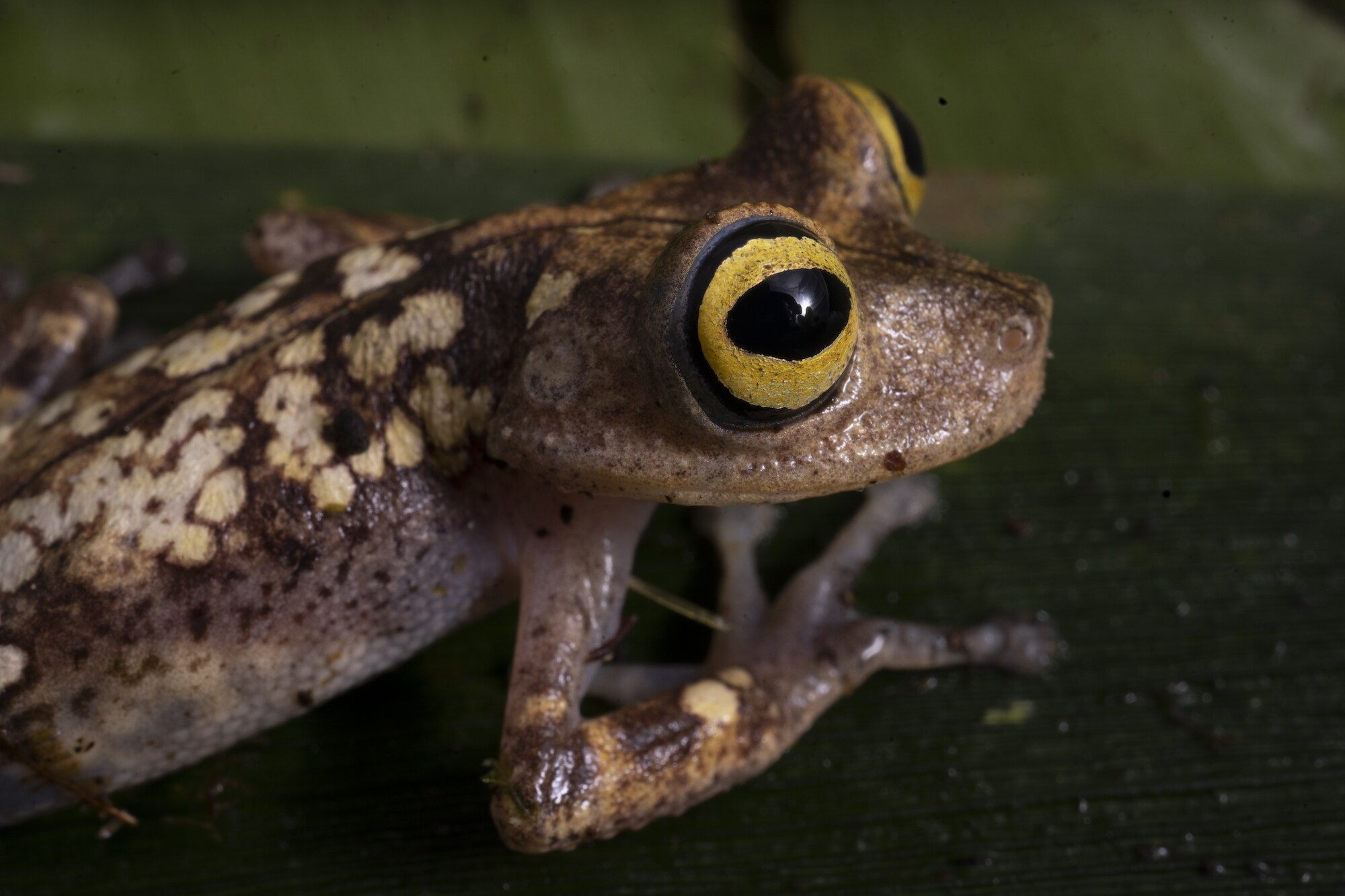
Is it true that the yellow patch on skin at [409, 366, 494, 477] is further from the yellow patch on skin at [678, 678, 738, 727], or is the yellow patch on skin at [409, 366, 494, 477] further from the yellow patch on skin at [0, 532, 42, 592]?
the yellow patch on skin at [0, 532, 42, 592]

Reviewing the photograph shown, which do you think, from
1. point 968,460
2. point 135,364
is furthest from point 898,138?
point 135,364

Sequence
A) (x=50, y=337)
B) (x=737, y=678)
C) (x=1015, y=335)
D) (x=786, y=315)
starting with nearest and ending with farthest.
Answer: (x=786, y=315)
(x=1015, y=335)
(x=737, y=678)
(x=50, y=337)

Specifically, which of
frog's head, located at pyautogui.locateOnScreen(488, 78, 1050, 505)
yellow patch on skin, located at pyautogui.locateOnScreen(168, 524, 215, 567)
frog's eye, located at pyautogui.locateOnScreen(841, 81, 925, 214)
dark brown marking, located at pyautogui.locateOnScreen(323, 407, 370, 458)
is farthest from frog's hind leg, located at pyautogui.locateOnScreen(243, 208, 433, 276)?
frog's eye, located at pyautogui.locateOnScreen(841, 81, 925, 214)

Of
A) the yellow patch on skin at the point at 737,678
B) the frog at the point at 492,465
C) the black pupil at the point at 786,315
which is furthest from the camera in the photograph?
the yellow patch on skin at the point at 737,678

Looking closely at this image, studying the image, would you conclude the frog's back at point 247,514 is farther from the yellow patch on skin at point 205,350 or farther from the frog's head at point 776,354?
the frog's head at point 776,354

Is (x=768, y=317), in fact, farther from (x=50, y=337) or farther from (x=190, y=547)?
(x=50, y=337)

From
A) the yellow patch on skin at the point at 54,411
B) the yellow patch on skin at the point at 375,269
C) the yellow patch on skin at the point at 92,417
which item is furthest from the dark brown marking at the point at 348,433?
the yellow patch on skin at the point at 54,411
